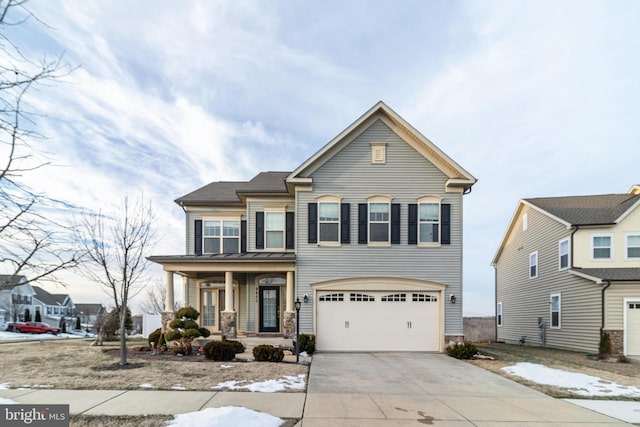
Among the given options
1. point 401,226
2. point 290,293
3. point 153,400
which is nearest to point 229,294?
point 290,293

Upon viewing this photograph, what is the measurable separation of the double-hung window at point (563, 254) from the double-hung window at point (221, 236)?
15009 mm

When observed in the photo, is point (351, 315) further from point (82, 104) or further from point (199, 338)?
point (82, 104)

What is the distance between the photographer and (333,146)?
14.0 metres

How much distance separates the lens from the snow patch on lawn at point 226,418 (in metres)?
5.12

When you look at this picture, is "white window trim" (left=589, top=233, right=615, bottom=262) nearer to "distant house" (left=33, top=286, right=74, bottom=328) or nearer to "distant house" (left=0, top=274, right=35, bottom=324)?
"distant house" (left=0, top=274, right=35, bottom=324)

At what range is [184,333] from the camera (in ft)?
38.4

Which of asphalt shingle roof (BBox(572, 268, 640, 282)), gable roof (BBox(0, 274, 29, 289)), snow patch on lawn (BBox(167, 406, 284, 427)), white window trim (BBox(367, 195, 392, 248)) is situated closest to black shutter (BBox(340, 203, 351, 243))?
white window trim (BBox(367, 195, 392, 248))

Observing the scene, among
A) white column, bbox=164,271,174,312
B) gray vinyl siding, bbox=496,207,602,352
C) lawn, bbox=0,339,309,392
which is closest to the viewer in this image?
lawn, bbox=0,339,309,392

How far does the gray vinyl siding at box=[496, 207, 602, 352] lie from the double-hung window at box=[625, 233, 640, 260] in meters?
2.22

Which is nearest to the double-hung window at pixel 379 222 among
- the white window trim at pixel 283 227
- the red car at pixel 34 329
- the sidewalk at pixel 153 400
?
the white window trim at pixel 283 227

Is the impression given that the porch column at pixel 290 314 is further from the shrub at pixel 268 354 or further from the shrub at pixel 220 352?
the shrub at pixel 220 352

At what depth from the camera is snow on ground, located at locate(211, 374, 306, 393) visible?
24.1 feet

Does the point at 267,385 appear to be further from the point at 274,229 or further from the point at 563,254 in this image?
the point at 563,254

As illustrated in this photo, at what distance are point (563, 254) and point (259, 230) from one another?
555 inches
